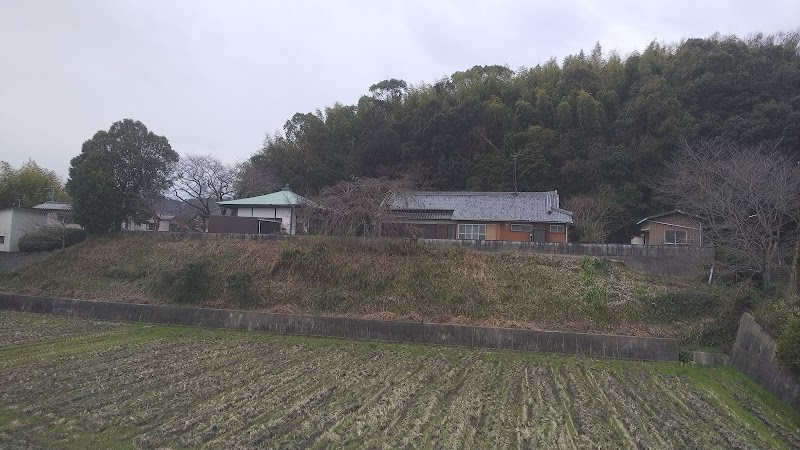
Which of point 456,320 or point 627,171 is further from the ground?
point 627,171

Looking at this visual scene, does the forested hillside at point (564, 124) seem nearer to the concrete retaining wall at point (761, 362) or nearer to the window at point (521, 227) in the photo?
the window at point (521, 227)

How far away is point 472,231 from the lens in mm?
24875

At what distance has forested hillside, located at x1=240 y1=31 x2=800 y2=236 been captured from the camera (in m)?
28.4

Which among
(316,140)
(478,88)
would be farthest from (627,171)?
(316,140)

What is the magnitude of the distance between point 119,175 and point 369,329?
20.0 meters

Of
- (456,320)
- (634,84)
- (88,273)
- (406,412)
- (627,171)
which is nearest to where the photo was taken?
(406,412)

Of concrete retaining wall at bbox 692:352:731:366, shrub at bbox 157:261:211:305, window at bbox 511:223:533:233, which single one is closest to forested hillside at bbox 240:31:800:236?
window at bbox 511:223:533:233

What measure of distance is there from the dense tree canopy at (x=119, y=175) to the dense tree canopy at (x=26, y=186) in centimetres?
813

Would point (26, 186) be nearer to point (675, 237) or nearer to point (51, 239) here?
point (51, 239)

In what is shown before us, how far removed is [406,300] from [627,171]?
760 inches

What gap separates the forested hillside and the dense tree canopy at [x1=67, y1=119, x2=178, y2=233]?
5567mm

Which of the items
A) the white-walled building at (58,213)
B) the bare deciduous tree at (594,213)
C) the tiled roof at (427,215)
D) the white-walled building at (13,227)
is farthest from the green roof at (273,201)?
the bare deciduous tree at (594,213)

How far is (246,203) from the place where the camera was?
2580 centimetres

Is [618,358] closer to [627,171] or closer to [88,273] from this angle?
[627,171]
